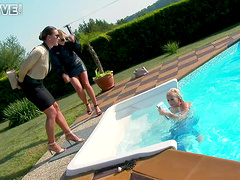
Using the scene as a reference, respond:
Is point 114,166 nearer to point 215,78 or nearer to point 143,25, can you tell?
point 215,78

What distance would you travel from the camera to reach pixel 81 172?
271 cm

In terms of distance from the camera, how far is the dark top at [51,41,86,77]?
477 centimetres

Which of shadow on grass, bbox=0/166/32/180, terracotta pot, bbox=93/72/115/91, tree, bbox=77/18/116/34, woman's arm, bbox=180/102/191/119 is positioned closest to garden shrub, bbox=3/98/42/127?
terracotta pot, bbox=93/72/115/91

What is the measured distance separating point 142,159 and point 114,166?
34cm

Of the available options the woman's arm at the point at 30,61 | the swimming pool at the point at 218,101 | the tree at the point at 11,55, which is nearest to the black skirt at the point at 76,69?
the woman's arm at the point at 30,61

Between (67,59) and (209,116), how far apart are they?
110 inches

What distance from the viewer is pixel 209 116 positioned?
4.02 metres

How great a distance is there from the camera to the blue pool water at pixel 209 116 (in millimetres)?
3111

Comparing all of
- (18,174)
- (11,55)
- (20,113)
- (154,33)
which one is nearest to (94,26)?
(11,55)

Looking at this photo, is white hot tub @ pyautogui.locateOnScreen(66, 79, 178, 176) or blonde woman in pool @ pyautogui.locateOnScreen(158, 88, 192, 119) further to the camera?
blonde woman in pool @ pyautogui.locateOnScreen(158, 88, 192, 119)

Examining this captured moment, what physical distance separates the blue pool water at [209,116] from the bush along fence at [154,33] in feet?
23.1

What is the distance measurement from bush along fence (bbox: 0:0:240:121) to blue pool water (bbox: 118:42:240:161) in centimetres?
703

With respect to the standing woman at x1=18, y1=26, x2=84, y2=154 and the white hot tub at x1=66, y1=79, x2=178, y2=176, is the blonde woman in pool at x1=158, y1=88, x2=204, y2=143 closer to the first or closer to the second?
the white hot tub at x1=66, y1=79, x2=178, y2=176

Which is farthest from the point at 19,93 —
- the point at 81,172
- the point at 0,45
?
the point at 0,45
